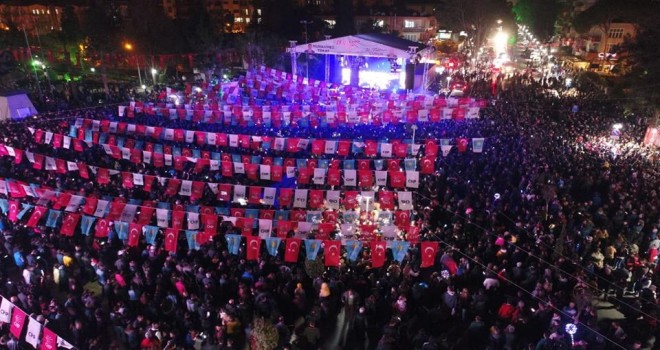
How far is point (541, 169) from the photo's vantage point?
16.8 m

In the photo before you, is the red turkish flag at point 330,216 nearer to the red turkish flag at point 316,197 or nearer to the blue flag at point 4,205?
the red turkish flag at point 316,197

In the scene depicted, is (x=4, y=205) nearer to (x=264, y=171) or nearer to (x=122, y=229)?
(x=122, y=229)

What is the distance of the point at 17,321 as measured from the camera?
9.21 m

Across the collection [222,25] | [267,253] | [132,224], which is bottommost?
[267,253]

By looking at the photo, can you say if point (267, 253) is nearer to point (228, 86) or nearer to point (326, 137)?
point (326, 137)

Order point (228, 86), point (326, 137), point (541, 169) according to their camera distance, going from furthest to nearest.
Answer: point (228, 86)
point (326, 137)
point (541, 169)

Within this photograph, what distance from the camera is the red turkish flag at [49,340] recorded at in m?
8.46

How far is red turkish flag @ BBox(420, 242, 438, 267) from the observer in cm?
1102

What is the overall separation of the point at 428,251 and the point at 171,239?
6.68 meters

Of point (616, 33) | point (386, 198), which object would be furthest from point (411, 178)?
point (616, 33)

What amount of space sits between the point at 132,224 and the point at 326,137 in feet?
35.4

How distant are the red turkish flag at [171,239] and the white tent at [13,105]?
21673 mm

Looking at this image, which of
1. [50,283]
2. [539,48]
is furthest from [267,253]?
A: [539,48]

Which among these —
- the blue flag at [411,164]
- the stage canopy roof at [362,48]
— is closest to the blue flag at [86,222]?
the blue flag at [411,164]
